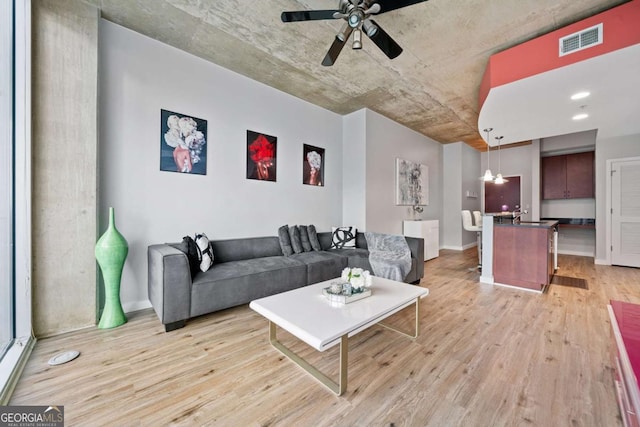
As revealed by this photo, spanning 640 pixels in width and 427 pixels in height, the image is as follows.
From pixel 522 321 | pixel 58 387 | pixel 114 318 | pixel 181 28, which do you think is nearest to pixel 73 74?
pixel 181 28

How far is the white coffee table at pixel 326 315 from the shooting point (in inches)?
55.8

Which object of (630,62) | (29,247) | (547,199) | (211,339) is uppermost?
(630,62)

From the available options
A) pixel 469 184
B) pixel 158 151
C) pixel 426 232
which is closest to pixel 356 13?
pixel 158 151

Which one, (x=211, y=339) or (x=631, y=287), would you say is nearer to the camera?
(x=211, y=339)

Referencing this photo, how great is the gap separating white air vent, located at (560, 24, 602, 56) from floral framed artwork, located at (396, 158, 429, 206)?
119 inches

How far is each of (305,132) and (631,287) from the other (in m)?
5.25

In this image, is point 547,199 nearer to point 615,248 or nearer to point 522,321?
point 615,248

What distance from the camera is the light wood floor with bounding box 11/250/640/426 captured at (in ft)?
4.34

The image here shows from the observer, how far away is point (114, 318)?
2.29m

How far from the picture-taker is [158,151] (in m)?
2.77

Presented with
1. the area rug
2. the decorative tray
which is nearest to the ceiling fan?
the decorative tray

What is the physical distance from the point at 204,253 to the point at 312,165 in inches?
92.7

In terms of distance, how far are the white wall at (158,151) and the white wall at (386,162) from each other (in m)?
1.35

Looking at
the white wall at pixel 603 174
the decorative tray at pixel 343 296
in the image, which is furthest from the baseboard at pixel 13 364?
the white wall at pixel 603 174
